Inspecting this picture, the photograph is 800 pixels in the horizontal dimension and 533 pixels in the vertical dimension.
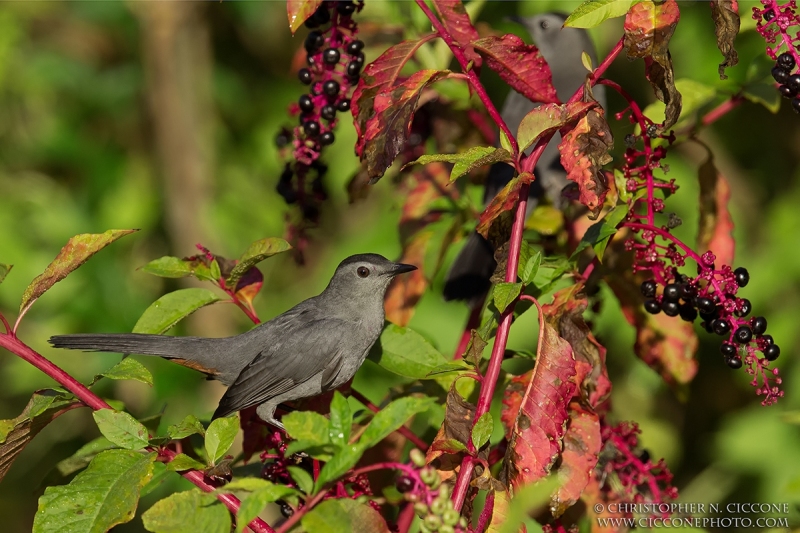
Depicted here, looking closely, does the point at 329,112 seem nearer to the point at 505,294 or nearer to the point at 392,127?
the point at 392,127

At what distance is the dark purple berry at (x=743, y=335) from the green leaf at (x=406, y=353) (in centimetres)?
80

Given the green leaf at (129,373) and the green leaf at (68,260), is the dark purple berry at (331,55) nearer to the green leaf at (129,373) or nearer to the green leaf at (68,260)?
the green leaf at (68,260)

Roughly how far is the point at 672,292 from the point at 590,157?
1.61 ft

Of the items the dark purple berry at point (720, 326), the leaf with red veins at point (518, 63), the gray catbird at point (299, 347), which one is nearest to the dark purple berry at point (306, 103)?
the leaf with red veins at point (518, 63)

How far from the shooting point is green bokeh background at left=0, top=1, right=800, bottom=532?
14.5ft

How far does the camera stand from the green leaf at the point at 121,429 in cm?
191

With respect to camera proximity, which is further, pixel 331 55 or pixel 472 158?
pixel 331 55

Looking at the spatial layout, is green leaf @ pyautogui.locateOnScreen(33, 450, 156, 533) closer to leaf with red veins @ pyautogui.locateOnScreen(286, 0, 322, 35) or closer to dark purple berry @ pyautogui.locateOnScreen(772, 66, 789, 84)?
leaf with red veins @ pyautogui.locateOnScreen(286, 0, 322, 35)

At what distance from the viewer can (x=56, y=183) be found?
6.70 m

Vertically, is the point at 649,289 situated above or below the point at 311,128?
below

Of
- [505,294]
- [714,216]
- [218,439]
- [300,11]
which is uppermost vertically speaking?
[300,11]

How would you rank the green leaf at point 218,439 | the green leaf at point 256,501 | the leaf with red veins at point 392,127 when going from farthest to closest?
the leaf with red veins at point 392,127
the green leaf at point 218,439
the green leaf at point 256,501

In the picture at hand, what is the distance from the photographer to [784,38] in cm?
206

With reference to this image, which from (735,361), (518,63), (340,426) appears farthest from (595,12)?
(340,426)
